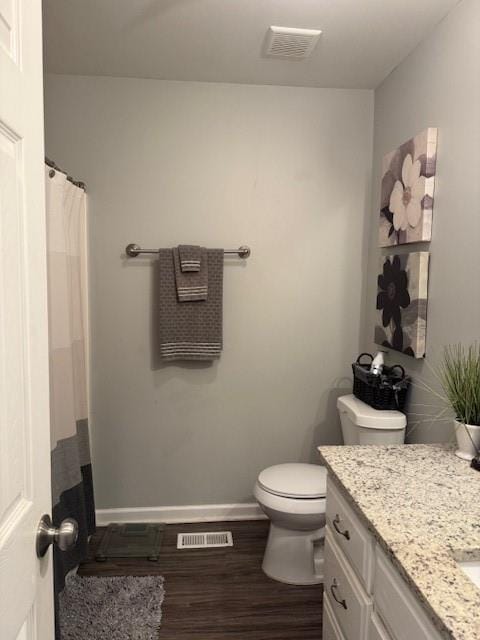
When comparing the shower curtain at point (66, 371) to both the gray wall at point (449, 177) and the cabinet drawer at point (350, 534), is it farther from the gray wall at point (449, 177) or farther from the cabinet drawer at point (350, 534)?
the gray wall at point (449, 177)

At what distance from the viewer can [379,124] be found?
264cm

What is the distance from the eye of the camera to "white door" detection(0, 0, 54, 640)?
737mm

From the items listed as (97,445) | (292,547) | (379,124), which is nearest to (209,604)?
(292,547)

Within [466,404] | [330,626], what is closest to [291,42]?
[466,404]

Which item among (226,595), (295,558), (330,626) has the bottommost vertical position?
(226,595)

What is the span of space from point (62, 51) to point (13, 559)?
7.45ft

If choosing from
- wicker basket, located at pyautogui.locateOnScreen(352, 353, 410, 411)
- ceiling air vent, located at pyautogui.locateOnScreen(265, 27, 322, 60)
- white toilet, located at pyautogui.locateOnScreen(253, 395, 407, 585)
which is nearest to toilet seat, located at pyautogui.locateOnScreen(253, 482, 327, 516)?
white toilet, located at pyautogui.locateOnScreen(253, 395, 407, 585)

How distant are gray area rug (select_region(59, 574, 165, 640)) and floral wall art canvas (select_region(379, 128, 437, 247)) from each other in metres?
1.92

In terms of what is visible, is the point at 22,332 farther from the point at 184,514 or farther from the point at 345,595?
the point at 184,514

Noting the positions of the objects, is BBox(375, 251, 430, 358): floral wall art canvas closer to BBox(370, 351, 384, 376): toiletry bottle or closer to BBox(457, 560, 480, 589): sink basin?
BBox(370, 351, 384, 376): toiletry bottle

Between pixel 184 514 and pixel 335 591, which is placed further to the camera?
pixel 184 514

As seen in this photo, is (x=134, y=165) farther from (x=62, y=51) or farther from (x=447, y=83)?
(x=447, y=83)

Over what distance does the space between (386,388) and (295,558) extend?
0.90 metres

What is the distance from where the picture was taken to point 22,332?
2.66 feet
